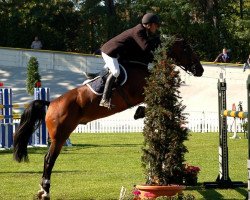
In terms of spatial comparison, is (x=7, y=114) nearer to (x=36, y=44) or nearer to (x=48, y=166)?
(x=48, y=166)

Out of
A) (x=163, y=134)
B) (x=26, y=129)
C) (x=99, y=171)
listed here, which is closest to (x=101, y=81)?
(x=26, y=129)

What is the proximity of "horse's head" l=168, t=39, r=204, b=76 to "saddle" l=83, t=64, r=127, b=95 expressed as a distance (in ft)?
2.30

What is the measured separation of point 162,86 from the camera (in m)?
8.66

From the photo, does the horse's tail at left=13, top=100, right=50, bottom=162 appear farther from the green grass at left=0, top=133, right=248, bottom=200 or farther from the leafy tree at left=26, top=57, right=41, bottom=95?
the leafy tree at left=26, top=57, right=41, bottom=95

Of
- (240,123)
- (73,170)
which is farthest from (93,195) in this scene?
(240,123)

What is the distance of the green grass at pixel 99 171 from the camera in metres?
10.7

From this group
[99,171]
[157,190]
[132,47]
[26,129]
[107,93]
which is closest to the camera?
[157,190]

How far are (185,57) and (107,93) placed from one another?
1.23 m

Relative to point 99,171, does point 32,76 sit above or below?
above

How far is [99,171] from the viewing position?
45.7ft

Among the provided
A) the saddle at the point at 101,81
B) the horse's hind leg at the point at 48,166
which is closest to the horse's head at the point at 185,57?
the saddle at the point at 101,81

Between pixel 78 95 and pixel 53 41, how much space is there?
39.1 m

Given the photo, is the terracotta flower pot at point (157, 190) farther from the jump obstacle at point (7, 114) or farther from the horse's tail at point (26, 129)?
the jump obstacle at point (7, 114)

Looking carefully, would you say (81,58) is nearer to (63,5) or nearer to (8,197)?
(63,5)
